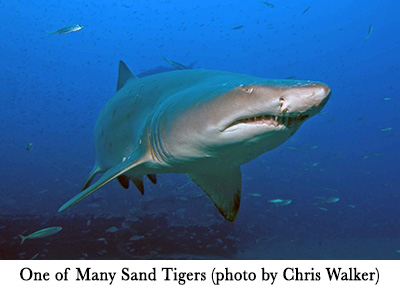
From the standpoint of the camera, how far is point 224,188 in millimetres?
3115

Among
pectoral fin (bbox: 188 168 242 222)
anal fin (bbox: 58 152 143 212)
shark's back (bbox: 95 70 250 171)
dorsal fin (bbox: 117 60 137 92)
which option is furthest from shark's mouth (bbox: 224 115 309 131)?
dorsal fin (bbox: 117 60 137 92)

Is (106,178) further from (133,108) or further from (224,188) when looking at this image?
(224,188)

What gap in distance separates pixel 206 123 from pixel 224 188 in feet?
4.90

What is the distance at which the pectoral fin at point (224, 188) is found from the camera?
305 centimetres

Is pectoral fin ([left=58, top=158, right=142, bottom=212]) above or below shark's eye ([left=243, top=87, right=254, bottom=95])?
below

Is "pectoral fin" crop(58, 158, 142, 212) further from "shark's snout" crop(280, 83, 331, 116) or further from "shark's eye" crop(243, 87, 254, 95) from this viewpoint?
"shark's snout" crop(280, 83, 331, 116)

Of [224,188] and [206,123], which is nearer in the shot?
[206,123]

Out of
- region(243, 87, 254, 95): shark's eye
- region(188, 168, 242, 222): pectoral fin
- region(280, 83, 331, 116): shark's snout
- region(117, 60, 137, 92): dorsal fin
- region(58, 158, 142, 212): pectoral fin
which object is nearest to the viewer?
region(280, 83, 331, 116): shark's snout

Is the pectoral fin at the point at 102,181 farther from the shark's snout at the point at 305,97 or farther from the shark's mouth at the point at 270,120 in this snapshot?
the shark's snout at the point at 305,97

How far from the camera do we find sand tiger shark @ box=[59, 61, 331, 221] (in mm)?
1542

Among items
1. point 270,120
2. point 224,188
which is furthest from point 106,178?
point 270,120

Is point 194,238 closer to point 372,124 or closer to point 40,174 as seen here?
point 40,174
